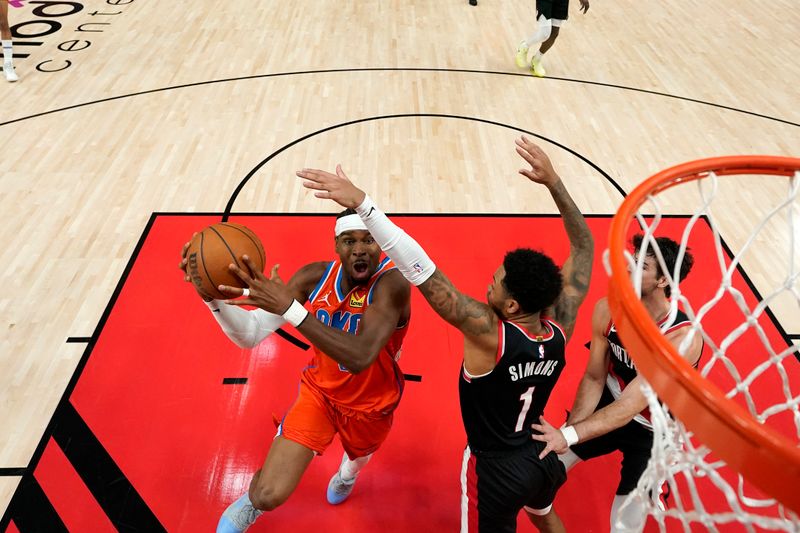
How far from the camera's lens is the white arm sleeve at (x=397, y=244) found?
90.5 inches

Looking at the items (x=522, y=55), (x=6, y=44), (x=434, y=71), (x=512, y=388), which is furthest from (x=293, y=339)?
(x=6, y=44)

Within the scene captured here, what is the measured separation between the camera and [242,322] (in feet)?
9.29

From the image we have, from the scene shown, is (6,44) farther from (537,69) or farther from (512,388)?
(512,388)

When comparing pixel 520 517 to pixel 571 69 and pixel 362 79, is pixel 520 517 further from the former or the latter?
pixel 571 69

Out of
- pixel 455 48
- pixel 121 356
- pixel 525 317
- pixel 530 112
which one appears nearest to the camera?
pixel 525 317

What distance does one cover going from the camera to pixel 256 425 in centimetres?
372

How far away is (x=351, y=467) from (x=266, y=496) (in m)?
0.53

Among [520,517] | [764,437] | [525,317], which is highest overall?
[764,437]

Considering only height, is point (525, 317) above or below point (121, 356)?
above

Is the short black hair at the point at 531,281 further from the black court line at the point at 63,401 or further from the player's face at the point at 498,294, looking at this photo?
the black court line at the point at 63,401

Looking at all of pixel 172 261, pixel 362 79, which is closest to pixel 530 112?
pixel 362 79

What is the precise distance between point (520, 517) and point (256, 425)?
156 cm

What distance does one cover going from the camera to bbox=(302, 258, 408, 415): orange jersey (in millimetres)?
2943

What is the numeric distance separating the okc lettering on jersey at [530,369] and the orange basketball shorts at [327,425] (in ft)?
2.85
